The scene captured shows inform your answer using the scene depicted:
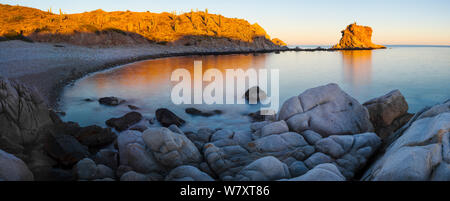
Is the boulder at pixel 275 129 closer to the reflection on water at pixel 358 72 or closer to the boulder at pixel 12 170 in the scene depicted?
the boulder at pixel 12 170

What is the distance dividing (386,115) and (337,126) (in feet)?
8.22

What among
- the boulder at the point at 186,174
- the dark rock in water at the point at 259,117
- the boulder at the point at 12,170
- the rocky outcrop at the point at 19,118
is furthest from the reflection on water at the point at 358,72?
the boulder at the point at 12,170

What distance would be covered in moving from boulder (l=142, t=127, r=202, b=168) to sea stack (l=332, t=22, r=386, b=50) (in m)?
133

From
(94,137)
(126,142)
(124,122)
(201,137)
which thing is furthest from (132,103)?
(126,142)

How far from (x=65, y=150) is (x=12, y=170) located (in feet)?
7.62

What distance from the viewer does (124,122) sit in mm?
11812

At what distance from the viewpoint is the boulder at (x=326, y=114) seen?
8984 mm

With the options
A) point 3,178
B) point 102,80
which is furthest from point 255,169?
point 102,80

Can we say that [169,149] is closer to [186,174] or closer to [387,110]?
[186,174]

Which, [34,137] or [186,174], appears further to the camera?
[34,137]

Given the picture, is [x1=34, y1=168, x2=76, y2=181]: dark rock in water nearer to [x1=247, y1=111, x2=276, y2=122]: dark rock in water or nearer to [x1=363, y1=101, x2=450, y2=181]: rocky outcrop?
[x1=363, y1=101, x2=450, y2=181]: rocky outcrop

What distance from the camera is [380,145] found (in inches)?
296
